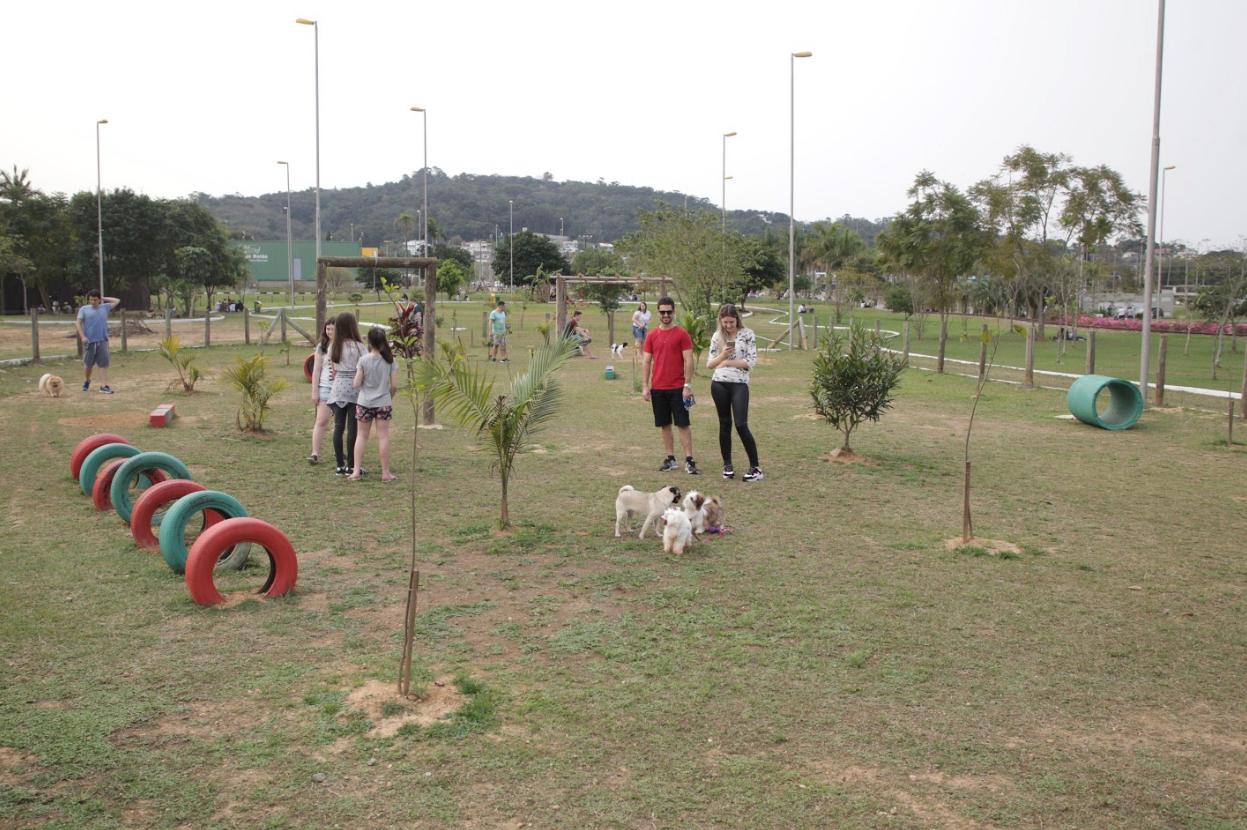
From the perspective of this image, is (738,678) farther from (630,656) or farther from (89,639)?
(89,639)

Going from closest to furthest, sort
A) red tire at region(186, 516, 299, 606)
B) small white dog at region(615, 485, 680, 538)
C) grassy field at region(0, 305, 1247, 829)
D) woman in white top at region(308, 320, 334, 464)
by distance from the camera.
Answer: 1. grassy field at region(0, 305, 1247, 829)
2. red tire at region(186, 516, 299, 606)
3. small white dog at region(615, 485, 680, 538)
4. woman in white top at region(308, 320, 334, 464)

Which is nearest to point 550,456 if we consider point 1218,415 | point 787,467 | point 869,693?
point 787,467

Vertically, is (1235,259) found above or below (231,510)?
above

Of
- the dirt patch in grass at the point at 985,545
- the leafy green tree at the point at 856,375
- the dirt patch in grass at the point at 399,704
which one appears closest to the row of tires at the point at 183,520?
the dirt patch in grass at the point at 399,704

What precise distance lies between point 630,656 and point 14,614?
148 inches

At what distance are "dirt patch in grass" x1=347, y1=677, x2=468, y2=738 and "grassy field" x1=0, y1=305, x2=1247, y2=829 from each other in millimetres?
16

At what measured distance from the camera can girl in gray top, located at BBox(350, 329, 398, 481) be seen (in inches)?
406

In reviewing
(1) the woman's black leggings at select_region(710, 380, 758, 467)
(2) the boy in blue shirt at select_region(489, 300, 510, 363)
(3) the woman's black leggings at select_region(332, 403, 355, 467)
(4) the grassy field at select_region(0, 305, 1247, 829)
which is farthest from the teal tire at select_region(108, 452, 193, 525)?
(2) the boy in blue shirt at select_region(489, 300, 510, 363)

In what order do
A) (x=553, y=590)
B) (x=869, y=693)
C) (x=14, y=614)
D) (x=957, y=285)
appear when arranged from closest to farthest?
(x=869, y=693) → (x=14, y=614) → (x=553, y=590) → (x=957, y=285)

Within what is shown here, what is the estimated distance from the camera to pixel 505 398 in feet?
27.5

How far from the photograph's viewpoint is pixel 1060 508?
32.3 ft

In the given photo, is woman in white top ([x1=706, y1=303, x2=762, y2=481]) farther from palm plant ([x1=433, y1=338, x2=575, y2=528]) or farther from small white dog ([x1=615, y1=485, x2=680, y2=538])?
palm plant ([x1=433, y1=338, x2=575, y2=528])

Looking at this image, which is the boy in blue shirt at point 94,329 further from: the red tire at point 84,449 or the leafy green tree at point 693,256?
the leafy green tree at point 693,256

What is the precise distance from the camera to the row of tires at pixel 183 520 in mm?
6488
